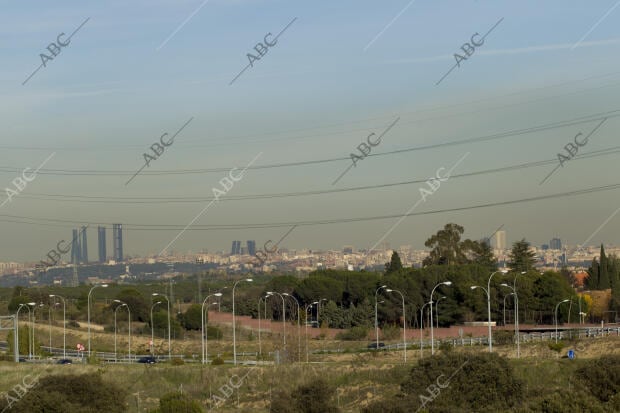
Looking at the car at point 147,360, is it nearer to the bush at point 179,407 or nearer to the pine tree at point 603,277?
the bush at point 179,407

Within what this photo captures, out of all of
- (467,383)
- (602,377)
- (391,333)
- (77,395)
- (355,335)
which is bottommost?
(355,335)

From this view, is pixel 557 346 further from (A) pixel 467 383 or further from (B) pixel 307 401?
(B) pixel 307 401

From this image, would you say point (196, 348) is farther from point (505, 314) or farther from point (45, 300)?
point (45, 300)

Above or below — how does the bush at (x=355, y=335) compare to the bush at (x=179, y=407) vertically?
below

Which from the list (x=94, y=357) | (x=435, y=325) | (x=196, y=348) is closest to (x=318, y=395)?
(x=94, y=357)

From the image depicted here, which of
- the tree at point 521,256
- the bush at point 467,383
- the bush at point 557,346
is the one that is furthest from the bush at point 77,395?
the tree at point 521,256

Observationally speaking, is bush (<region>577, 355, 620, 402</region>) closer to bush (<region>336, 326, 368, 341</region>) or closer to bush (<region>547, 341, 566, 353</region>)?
bush (<region>547, 341, 566, 353</region>)

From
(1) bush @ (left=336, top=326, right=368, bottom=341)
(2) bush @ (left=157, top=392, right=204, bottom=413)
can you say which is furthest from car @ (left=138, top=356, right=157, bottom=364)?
(2) bush @ (left=157, top=392, right=204, bottom=413)

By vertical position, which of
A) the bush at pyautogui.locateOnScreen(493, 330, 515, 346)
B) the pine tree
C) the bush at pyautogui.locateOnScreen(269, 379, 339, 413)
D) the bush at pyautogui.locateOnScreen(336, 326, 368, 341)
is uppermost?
the pine tree

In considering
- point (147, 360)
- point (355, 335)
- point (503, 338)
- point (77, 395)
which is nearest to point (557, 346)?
point (503, 338)

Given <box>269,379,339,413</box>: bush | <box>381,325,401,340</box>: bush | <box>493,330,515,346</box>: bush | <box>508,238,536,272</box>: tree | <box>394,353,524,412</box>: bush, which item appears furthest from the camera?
<box>508,238,536,272</box>: tree
